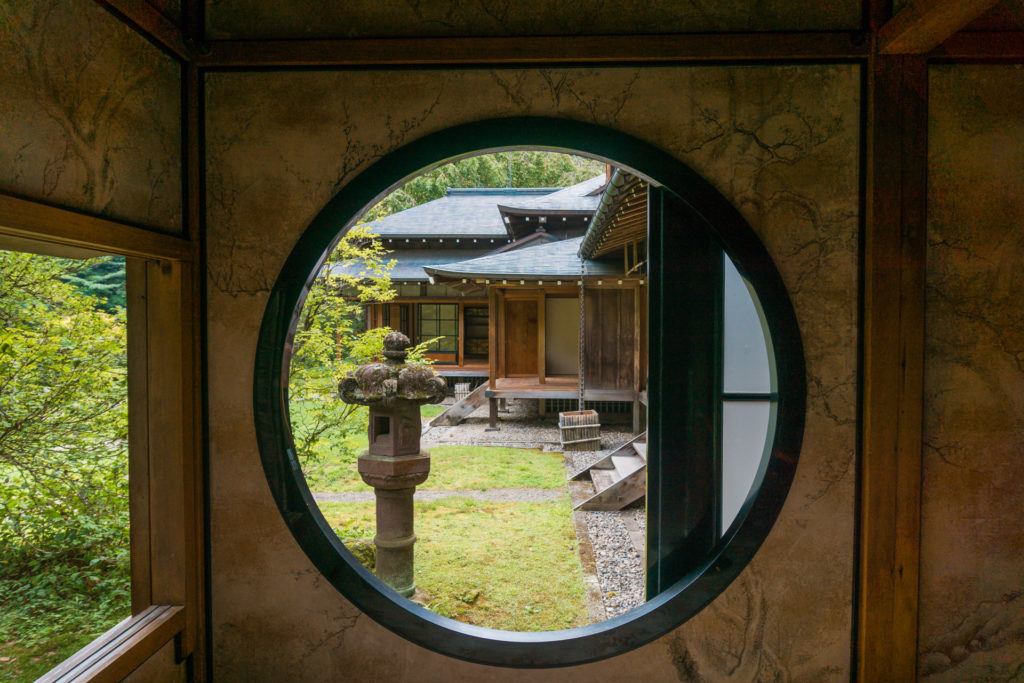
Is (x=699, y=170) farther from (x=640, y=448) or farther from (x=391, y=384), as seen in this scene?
→ (x=640, y=448)

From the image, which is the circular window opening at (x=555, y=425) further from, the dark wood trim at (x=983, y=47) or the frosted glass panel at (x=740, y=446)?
the dark wood trim at (x=983, y=47)

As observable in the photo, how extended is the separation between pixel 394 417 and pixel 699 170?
7.98 ft

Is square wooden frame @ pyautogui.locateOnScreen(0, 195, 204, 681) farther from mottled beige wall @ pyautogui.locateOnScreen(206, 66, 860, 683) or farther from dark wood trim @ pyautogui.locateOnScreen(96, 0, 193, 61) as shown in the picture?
dark wood trim @ pyautogui.locateOnScreen(96, 0, 193, 61)

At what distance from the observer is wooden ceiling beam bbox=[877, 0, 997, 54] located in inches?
60.0

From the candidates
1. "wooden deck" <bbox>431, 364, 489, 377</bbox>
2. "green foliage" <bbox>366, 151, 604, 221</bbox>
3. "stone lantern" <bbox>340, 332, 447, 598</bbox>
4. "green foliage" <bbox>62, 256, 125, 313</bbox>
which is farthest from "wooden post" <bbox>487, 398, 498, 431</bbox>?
"green foliage" <bbox>366, 151, 604, 221</bbox>

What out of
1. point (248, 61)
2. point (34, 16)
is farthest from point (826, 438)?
point (34, 16)

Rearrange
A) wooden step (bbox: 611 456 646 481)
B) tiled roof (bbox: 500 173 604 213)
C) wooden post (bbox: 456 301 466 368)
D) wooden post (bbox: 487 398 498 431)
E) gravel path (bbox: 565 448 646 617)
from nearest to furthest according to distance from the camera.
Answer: gravel path (bbox: 565 448 646 617) < wooden step (bbox: 611 456 646 481) < wooden post (bbox: 487 398 498 431) < tiled roof (bbox: 500 173 604 213) < wooden post (bbox: 456 301 466 368)

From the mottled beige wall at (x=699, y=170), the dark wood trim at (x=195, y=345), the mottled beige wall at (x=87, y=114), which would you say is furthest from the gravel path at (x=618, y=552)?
the mottled beige wall at (x=87, y=114)

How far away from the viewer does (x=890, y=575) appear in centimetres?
187

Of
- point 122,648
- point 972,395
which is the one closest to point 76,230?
point 122,648

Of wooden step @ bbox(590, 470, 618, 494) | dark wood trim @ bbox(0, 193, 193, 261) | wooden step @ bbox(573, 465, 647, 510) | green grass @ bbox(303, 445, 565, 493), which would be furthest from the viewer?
green grass @ bbox(303, 445, 565, 493)

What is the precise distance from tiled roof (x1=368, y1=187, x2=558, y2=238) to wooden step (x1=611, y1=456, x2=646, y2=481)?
8.42m

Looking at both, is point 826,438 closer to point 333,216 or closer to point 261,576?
point 333,216

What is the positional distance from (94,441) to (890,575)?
4.59 meters
